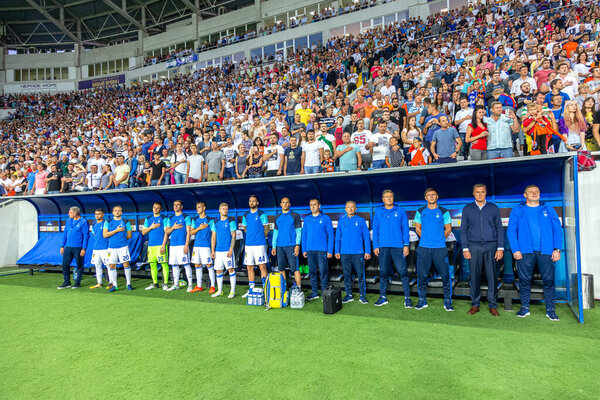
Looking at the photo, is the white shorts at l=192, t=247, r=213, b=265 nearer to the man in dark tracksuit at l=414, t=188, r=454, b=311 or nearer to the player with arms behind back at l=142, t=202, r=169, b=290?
the player with arms behind back at l=142, t=202, r=169, b=290

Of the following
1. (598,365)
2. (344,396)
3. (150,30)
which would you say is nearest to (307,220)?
(344,396)

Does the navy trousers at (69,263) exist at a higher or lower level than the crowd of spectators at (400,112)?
lower

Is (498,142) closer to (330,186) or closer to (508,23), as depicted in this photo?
(330,186)

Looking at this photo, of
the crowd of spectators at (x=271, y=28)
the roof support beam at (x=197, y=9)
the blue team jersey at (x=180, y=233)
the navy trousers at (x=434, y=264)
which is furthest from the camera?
the roof support beam at (x=197, y=9)

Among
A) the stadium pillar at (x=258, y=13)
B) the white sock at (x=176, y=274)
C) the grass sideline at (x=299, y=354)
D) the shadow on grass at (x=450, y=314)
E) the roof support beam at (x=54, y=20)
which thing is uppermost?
the roof support beam at (x=54, y=20)

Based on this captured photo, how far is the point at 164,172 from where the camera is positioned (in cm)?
1009

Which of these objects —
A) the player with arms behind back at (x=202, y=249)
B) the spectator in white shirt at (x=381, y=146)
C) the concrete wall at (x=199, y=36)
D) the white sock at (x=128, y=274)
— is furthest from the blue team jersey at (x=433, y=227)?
the concrete wall at (x=199, y=36)

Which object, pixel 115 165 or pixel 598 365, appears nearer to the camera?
pixel 598 365

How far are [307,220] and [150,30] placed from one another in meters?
39.6

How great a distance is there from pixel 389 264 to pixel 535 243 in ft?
7.13

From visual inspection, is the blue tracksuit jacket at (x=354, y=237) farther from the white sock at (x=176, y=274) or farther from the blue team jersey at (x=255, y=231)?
the white sock at (x=176, y=274)

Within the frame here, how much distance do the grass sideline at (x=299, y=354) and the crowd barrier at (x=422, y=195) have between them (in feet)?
2.19

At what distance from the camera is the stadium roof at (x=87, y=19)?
116 feet

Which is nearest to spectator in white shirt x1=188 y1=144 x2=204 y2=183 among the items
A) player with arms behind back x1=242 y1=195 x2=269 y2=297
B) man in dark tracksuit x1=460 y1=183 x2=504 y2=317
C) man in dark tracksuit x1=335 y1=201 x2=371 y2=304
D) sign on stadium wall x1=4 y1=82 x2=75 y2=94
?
player with arms behind back x1=242 y1=195 x2=269 y2=297
